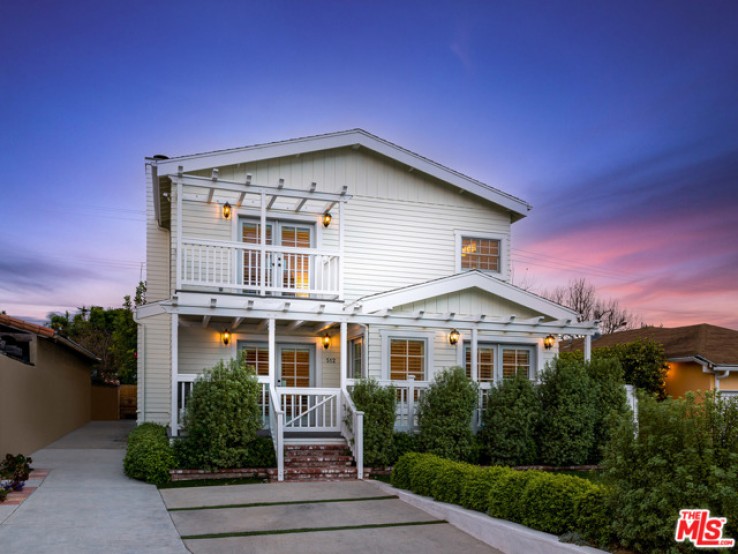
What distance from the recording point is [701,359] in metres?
20.0

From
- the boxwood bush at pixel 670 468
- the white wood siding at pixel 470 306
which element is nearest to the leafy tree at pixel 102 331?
the white wood siding at pixel 470 306

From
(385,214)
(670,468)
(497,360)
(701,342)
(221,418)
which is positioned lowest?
(221,418)

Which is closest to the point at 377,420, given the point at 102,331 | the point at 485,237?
the point at 485,237

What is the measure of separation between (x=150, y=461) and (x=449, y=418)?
564 cm

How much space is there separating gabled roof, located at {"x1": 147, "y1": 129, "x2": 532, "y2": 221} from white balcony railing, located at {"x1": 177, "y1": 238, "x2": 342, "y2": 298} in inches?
79.5

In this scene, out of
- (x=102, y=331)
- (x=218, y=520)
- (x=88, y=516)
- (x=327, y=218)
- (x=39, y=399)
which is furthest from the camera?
(x=102, y=331)

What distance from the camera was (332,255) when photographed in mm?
14500

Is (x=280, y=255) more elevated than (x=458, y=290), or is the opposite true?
(x=280, y=255)

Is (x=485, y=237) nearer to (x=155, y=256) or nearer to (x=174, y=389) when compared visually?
(x=155, y=256)

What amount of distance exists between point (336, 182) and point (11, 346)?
834 centimetres

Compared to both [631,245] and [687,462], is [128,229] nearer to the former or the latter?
[631,245]

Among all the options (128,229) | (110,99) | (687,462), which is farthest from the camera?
(128,229)

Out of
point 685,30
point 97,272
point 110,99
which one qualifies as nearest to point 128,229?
point 97,272

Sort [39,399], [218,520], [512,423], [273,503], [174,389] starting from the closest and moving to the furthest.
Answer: [218,520] → [273,503] → [174,389] → [512,423] → [39,399]
